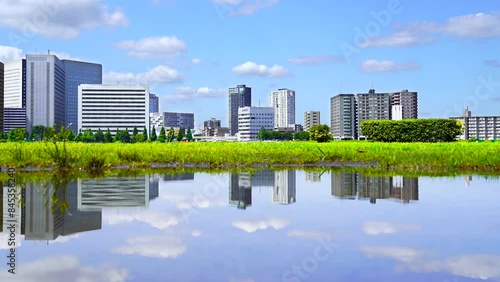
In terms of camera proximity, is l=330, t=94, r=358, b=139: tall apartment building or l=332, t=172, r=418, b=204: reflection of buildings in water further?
l=330, t=94, r=358, b=139: tall apartment building

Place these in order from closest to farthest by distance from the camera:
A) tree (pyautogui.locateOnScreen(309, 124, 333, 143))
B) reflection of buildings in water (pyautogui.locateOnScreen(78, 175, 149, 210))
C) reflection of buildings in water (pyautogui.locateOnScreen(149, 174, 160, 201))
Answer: reflection of buildings in water (pyautogui.locateOnScreen(78, 175, 149, 210)) < reflection of buildings in water (pyautogui.locateOnScreen(149, 174, 160, 201)) < tree (pyautogui.locateOnScreen(309, 124, 333, 143))

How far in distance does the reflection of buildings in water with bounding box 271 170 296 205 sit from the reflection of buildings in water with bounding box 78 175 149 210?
10.9 ft

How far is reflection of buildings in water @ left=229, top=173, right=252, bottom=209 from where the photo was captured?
11.9 metres

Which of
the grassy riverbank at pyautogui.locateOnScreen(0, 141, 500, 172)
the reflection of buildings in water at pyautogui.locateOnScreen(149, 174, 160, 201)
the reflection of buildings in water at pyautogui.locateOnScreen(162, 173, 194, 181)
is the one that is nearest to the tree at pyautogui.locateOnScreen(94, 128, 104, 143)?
the grassy riverbank at pyautogui.locateOnScreen(0, 141, 500, 172)

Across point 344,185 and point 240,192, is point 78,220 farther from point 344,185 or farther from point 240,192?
point 344,185

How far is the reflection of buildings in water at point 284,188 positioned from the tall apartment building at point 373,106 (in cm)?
15469

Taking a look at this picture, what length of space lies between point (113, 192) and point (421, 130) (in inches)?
1545

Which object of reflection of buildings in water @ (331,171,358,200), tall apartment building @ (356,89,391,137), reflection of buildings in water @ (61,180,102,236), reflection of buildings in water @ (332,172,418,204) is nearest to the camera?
reflection of buildings in water @ (61,180,102,236)

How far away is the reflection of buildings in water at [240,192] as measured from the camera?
11906 millimetres

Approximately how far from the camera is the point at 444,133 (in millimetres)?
46719

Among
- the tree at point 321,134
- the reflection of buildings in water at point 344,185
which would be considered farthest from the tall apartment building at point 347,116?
the reflection of buildings in water at point 344,185

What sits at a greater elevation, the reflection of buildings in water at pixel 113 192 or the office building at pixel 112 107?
the office building at pixel 112 107

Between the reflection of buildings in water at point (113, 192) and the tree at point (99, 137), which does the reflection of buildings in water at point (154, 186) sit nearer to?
the reflection of buildings in water at point (113, 192)

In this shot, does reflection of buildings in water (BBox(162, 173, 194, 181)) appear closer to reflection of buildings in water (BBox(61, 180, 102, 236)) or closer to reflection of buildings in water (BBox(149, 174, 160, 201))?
reflection of buildings in water (BBox(149, 174, 160, 201))
